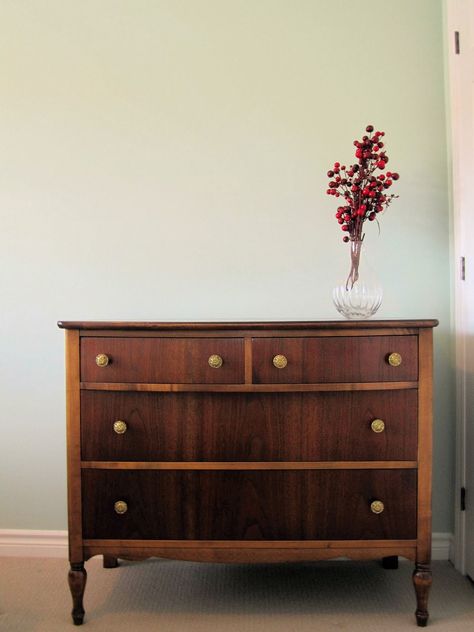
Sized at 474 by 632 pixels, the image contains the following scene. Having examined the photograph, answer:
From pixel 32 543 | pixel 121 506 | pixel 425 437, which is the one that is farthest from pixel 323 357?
pixel 32 543

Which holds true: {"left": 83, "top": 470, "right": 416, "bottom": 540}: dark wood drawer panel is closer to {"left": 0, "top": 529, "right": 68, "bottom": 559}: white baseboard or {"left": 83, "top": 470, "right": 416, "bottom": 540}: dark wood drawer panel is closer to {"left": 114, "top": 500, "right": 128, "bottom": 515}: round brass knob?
{"left": 114, "top": 500, "right": 128, "bottom": 515}: round brass knob

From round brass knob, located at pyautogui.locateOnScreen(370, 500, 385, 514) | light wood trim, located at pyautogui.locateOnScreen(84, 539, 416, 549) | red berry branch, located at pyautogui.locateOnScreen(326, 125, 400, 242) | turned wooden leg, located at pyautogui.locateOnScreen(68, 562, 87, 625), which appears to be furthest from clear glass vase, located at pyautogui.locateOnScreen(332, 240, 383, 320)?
turned wooden leg, located at pyautogui.locateOnScreen(68, 562, 87, 625)

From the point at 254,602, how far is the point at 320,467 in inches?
23.0

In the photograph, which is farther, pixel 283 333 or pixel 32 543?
pixel 32 543

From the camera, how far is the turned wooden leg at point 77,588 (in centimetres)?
180

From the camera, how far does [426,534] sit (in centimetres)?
175

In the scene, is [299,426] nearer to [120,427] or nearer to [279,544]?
[279,544]

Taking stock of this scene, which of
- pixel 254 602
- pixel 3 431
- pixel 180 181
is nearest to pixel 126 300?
pixel 180 181

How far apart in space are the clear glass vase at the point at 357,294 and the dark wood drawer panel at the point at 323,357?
247 millimetres

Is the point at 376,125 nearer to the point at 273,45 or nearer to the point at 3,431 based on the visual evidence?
the point at 273,45

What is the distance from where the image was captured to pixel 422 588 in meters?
1.77

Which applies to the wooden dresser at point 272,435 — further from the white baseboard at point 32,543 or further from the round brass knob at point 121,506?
the white baseboard at point 32,543

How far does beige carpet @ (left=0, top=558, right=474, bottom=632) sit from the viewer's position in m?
1.82

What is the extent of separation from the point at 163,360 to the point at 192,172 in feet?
2.97
